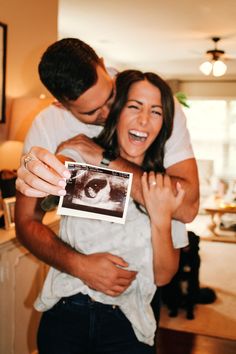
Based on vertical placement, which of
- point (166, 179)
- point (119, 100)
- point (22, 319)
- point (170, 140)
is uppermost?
point (119, 100)

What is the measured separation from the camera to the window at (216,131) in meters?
8.89

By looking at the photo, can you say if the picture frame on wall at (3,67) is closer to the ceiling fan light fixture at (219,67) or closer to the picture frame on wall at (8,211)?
the picture frame on wall at (8,211)

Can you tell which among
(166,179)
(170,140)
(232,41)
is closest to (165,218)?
(166,179)

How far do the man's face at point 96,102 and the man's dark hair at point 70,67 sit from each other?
2cm

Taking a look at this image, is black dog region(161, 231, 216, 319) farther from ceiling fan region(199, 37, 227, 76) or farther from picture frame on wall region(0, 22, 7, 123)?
ceiling fan region(199, 37, 227, 76)

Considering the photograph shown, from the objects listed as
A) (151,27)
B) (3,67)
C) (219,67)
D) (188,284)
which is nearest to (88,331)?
(3,67)

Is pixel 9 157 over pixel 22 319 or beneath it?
over

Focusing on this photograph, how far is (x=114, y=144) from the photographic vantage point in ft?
4.33

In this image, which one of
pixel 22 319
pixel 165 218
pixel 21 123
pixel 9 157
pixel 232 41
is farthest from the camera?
pixel 232 41

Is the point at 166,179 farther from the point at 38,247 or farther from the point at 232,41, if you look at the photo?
the point at 232,41

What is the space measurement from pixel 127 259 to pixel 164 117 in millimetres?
431

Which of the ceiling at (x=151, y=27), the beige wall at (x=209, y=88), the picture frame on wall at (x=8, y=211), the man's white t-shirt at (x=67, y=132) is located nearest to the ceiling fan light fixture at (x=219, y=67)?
the ceiling at (x=151, y=27)

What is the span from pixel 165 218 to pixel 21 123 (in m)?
1.53

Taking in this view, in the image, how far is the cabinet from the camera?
6.87ft
